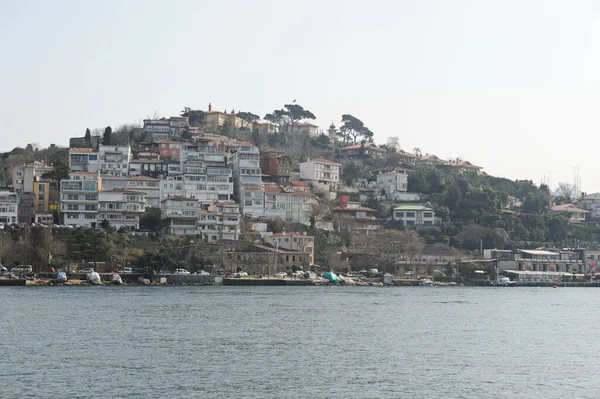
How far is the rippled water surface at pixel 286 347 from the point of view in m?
30.2

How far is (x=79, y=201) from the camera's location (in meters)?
87.2

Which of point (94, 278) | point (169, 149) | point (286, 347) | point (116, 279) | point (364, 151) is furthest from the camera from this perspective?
point (364, 151)

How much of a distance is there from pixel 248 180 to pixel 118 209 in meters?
16.9

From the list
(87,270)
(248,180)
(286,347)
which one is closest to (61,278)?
(87,270)

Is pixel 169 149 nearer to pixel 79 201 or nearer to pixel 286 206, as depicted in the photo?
pixel 286 206

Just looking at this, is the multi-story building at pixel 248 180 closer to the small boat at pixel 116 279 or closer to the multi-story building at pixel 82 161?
A: the multi-story building at pixel 82 161

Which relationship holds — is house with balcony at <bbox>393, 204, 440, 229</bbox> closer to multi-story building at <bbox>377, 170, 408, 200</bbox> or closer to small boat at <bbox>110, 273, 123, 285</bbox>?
multi-story building at <bbox>377, 170, 408, 200</bbox>

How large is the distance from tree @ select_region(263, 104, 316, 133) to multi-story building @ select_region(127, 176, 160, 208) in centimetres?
5095

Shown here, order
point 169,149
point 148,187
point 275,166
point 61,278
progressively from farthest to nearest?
point 275,166 → point 169,149 → point 148,187 → point 61,278

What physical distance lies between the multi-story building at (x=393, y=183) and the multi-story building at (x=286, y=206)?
1903 cm

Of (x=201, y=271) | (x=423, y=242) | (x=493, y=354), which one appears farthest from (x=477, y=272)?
(x=493, y=354)

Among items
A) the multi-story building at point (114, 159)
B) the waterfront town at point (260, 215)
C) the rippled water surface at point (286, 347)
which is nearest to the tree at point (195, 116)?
the waterfront town at point (260, 215)

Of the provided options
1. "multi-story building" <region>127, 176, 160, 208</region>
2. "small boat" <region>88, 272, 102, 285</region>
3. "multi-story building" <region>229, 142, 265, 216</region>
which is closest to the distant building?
"multi-story building" <region>229, 142, 265, 216</region>

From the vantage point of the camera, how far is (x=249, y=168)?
329 feet
